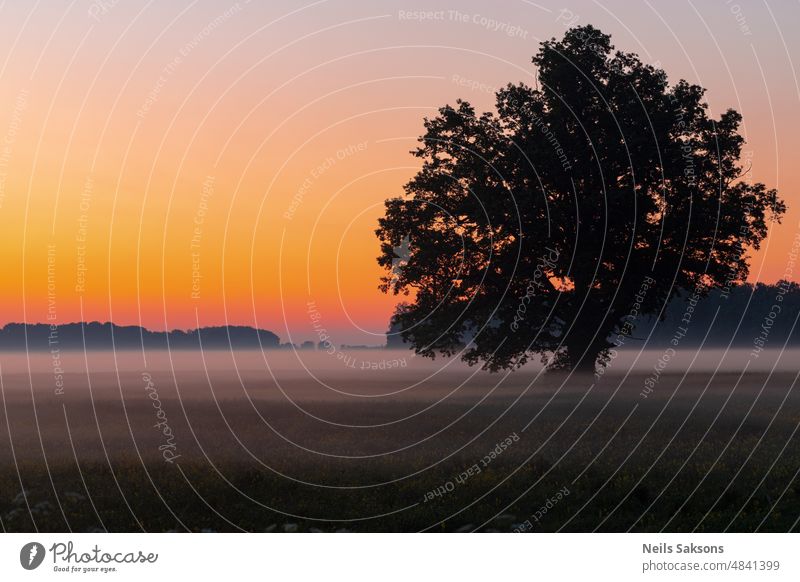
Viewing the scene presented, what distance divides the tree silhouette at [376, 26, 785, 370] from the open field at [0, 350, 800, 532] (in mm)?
3316

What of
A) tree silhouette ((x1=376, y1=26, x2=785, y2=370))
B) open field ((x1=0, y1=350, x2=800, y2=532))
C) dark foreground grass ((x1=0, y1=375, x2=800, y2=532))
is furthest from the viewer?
tree silhouette ((x1=376, y1=26, x2=785, y2=370))

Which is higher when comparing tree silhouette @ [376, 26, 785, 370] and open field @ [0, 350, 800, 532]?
tree silhouette @ [376, 26, 785, 370]

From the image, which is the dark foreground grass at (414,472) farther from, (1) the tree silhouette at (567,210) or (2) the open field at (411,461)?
(1) the tree silhouette at (567,210)

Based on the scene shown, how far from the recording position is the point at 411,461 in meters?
32.6

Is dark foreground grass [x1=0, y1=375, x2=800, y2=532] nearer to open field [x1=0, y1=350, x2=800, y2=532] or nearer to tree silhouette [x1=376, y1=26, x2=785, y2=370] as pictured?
open field [x1=0, y1=350, x2=800, y2=532]

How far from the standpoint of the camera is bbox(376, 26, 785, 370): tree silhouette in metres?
49.5

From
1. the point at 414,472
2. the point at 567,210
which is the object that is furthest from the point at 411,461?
the point at 567,210

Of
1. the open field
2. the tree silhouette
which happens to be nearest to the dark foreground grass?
the open field

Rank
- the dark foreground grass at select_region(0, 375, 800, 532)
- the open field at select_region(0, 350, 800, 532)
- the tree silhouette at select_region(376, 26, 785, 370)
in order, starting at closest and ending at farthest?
the dark foreground grass at select_region(0, 375, 800, 532), the open field at select_region(0, 350, 800, 532), the tree silhouette at select_region(376, 26, 785, 370)

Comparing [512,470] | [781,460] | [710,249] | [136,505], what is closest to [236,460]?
[136,505]

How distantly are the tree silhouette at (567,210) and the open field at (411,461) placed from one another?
3.32m

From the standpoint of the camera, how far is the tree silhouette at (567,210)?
162 ft
